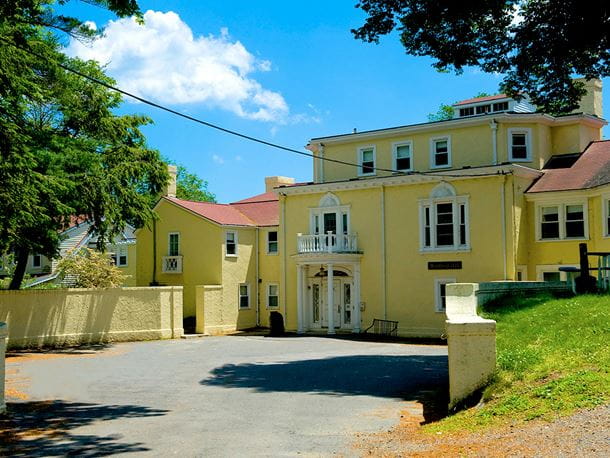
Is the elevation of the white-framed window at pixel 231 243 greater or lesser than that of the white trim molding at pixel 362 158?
Answer: lesser

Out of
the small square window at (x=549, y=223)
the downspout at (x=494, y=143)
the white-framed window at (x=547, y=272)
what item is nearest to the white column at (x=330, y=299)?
the downspout at (x=494, y=143)

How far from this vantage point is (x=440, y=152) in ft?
111

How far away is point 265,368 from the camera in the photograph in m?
20.1

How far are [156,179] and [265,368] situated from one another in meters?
15.6

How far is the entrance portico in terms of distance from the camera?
113 feet

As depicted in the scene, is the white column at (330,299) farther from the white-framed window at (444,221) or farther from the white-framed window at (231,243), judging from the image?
the white-framed window at (231,243)

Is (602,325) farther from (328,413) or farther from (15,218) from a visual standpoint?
(15,218)

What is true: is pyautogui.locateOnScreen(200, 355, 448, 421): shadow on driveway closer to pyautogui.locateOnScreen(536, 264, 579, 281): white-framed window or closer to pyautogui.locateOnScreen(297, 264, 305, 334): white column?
pyautogui.locateOnScreen(536, 264, 579, 281): white-framed window

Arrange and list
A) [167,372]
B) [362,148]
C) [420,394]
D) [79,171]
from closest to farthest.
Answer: [420,394] → [167,372] → [79,171] → [362,148]

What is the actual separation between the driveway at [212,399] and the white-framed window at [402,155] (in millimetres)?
11340

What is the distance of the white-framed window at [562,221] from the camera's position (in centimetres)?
3069

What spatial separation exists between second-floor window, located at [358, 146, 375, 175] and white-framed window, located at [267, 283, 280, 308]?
855 cm

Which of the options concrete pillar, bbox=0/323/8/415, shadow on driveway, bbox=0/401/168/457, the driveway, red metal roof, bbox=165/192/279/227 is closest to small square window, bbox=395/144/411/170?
red metal roof, bbox=165/192/279/227

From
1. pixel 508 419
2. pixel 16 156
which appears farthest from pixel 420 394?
pixel 16 156
